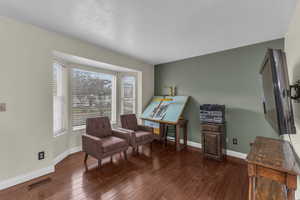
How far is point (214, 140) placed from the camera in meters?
2.84

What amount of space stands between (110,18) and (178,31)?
1148 mm

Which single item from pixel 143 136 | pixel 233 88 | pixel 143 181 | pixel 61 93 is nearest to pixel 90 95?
pixel 61 93

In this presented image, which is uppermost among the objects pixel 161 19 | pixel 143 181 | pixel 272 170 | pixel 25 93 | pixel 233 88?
pixel 161 19

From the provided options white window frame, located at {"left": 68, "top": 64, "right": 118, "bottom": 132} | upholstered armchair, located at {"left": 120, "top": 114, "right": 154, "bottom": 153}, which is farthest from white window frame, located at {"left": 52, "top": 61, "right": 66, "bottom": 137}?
upholstered armchair, located at {"left": 120, "top": 114, "right": 154, "bottom": 153}

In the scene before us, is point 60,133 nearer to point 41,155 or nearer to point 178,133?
point 41,155

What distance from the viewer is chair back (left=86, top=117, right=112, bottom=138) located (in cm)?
278

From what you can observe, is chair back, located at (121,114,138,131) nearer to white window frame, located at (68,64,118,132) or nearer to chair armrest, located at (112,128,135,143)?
chair armrest, located at (112,128,135,143)

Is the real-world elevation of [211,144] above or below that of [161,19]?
below

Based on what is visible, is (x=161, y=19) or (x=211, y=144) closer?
(x=161, y=19)

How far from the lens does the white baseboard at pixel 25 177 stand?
1.89 meters

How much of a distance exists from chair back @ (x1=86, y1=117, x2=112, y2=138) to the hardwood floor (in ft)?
1.88

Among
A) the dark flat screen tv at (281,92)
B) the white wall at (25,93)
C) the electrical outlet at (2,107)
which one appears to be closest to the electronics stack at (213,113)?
the dark flat screen tv at (281,92)

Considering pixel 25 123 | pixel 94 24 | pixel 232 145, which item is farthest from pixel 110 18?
pixel 232 145

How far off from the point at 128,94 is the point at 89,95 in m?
1.22
